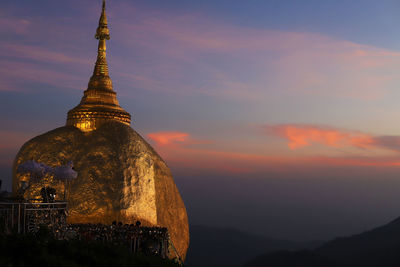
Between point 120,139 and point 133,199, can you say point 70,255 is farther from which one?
point 120,139

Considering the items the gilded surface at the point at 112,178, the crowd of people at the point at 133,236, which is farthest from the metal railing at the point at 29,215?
the gilded surface at the point at 112,178

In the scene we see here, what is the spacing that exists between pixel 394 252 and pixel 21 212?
45807 mm

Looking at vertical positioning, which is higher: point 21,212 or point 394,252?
point 21,212

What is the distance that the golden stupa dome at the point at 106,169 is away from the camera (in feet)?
71.3

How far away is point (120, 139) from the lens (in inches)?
936

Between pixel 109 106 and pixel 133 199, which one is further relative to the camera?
pixel 109 106

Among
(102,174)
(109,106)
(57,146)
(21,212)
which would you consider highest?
(109,106)

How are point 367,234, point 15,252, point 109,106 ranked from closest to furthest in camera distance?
point 15,252 → point 109,106 → point 367,234

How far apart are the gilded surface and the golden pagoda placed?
2.23 ft

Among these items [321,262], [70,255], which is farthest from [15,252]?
[321,262]

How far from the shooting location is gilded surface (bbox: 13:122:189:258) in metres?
21.7

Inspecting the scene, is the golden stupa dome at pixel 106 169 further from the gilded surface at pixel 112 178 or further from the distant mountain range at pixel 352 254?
the distant mountain range at pixel 352 254

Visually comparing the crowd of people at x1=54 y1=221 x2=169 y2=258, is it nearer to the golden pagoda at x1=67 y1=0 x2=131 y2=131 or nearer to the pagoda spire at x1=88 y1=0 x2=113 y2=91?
the golden pagoda at x1=67 y1=0 x2=131 y2=131

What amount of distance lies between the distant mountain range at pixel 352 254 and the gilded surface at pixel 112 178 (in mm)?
31856
